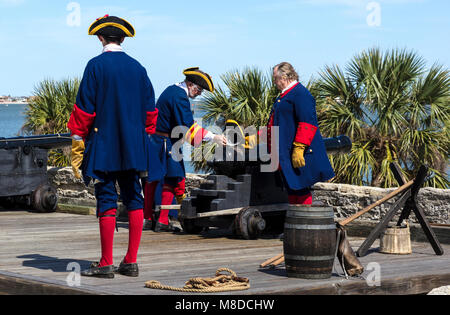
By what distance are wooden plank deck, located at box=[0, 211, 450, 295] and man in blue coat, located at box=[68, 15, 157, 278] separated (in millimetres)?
370

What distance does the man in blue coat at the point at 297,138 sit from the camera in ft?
25.7

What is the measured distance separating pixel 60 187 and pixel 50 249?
230 inches

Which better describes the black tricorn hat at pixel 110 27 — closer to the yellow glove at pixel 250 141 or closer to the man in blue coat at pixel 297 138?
the man in blue coat at pixel 297 138

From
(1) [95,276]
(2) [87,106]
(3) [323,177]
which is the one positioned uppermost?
(2) [87,106]

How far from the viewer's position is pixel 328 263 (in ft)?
20.3

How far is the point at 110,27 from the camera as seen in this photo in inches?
252

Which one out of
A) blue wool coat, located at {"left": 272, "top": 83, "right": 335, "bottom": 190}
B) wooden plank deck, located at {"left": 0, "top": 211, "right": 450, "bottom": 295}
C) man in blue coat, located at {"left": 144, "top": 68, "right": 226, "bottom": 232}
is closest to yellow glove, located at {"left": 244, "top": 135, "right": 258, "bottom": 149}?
man in blue coat, located at {"left": 144, "top": 68, "right": 226, "bottom": 232}

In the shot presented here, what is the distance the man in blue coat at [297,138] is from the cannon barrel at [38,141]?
4.95 metres

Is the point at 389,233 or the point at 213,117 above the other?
the point at 213,117

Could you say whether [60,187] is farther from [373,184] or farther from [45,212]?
[373,184]

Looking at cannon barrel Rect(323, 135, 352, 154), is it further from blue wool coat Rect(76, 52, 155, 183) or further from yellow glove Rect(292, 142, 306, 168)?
blue wool coat Rect(76, 52, 155, 183)

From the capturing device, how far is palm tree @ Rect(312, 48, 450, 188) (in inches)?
546

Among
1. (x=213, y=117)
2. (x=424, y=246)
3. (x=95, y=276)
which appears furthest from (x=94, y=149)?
(x=213, y=117)

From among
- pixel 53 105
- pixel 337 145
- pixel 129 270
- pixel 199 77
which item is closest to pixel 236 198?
pixel 199 77
